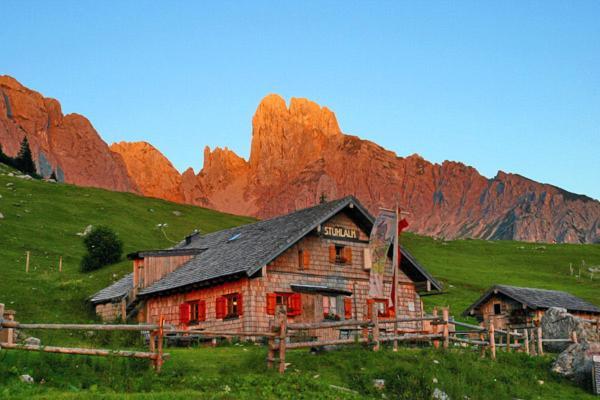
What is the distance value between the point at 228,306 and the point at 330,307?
5154mm

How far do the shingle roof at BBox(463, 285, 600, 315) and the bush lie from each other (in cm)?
2696

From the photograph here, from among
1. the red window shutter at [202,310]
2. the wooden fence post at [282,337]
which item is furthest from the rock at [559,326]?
the wooden fence post at [282,337]

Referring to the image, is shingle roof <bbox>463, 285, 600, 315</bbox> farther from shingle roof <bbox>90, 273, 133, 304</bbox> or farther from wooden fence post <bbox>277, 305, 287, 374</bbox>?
wooden fence post <bbox>277, 305, 287, 374</bbox>

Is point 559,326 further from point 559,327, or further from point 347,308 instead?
point 347,308

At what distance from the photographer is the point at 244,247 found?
4066 cm

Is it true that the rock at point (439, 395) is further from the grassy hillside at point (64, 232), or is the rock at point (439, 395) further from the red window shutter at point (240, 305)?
the grassy hillside at point (64, 232)

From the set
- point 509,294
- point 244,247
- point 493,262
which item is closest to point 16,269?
point 244,247

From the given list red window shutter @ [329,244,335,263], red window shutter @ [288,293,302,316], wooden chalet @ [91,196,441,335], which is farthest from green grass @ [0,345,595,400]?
red window shutter @ [329,244,335,263]

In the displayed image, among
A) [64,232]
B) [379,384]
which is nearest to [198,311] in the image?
[379,384]

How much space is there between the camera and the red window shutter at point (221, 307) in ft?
123

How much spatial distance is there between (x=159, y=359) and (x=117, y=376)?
4.55 ft

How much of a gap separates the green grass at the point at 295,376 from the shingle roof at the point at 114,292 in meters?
13.8

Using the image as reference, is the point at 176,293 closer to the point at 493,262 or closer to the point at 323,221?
the point at 323,221

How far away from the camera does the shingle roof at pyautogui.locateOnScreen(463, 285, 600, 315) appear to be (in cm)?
5019
